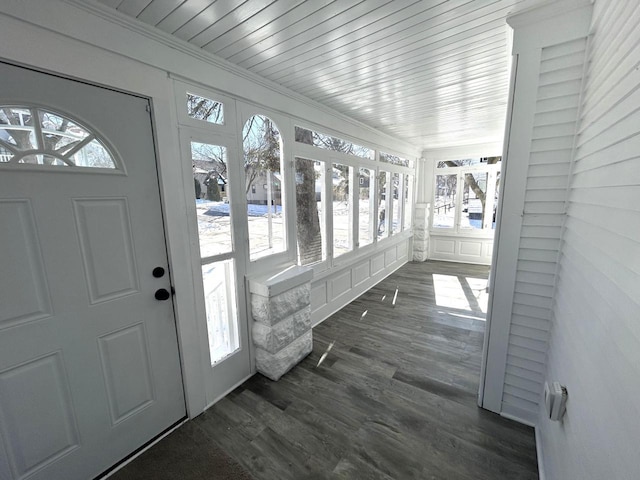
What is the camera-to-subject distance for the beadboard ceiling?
4.48 feet

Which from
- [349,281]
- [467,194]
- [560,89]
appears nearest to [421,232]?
[467,194]

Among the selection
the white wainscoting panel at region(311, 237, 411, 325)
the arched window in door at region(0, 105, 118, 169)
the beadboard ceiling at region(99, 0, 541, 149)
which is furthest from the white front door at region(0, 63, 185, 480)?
the white wainscoting panel at region(311, 237, 411, 325)

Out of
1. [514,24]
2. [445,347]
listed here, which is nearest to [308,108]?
Answer: [514,24]

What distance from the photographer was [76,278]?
1.39 m

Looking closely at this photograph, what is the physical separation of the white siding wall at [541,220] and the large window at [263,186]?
193 centimetres

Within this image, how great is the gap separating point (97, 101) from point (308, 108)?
5.97ft

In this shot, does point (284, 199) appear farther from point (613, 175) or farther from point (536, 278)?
point (613, 175)

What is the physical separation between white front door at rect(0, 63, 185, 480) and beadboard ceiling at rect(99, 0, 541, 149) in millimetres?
590

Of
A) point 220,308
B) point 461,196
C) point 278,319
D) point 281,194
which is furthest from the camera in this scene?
point 461,196

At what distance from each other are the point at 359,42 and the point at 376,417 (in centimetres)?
256

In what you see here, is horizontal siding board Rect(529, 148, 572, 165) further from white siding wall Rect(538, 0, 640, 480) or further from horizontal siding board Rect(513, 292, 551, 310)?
horizontal siding board Rect(513, 292, 551, 310)

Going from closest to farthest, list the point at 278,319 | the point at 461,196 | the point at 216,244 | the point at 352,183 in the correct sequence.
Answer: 1. the point at 216,244
2. the point at 278,319
3. the point at 352,183
4. the point at 461,196

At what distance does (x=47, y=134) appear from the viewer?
1.26m

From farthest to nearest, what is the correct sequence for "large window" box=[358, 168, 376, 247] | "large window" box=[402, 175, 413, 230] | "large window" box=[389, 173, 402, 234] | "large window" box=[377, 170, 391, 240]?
"large window" box=[402, 175, 413, 230] → "large window" box=[389, 173, 402, 234] → "large window" box=[377, 170, 391, 240] → "large window" box=[358, 168, 376, 247]
